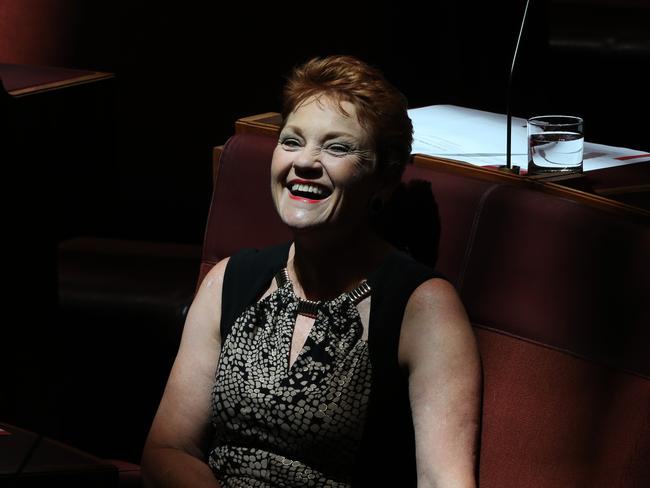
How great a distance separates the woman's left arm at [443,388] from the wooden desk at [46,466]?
494 mm

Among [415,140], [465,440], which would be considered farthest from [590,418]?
[415,140]

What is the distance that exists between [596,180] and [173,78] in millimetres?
2203

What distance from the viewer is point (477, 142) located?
2.21 metres

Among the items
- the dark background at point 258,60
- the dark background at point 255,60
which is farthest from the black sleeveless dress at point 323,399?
the dark background at point 255,60

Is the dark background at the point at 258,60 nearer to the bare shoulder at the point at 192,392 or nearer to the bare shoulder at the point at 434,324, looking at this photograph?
the bare shoulder at the point at 192,392

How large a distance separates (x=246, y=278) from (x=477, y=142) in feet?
1.87

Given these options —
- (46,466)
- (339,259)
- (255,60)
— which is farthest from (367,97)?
(255,60)

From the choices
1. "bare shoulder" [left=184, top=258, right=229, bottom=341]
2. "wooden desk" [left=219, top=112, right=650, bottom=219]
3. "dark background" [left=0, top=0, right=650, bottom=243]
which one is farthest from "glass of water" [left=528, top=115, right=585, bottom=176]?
"dark background" [left=0, top=0, right=650, bottom=243]

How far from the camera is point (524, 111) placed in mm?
3947

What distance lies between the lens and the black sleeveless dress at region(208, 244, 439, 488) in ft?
5.80

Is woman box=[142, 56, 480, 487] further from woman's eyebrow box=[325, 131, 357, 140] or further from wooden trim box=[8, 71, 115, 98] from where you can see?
wooden trim box=[8, 71, 115, 98]

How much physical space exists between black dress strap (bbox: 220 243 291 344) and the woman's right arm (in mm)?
20

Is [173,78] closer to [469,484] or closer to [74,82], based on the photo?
[74,82]

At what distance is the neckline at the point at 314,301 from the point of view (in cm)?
183
